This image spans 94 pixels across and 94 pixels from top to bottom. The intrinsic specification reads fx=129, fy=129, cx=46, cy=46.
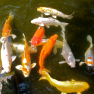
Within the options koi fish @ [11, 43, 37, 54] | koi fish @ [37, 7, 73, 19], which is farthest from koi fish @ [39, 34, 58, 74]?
koi fish @ [37, 7, 73, 19]

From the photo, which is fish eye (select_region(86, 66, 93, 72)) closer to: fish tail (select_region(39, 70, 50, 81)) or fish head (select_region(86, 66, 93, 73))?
fish head (select_region(86, 66, 93, 73))

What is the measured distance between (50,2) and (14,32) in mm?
1943

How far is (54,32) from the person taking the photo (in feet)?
14.8

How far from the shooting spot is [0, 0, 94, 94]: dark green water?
12.0 ft

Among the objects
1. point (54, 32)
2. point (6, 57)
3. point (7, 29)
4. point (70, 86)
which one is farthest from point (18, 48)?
point (70, 86)

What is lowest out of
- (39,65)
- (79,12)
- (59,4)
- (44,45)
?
(39,65)

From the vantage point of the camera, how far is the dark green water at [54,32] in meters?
3.65

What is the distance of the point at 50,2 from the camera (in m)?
5.20

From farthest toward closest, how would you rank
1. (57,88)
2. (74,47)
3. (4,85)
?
(74,47)
(57,88)
(4,85)

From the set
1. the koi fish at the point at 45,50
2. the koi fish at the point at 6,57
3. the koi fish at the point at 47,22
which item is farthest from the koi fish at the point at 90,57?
the koi fish at the point at 6,57

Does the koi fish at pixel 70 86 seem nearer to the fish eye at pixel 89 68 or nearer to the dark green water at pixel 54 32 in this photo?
the dark green water at pixel 54 32

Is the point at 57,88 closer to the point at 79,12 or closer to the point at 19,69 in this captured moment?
the point at 19,69

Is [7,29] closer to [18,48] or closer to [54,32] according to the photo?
[18,48]

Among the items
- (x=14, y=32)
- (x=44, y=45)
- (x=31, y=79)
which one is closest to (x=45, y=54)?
(x=44, y=45)
